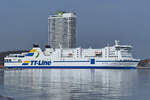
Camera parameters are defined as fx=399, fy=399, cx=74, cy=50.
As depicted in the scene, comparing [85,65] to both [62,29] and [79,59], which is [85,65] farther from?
[62,29]

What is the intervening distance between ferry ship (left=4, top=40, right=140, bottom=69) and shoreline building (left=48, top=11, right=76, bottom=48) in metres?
41.1

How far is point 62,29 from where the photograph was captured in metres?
162

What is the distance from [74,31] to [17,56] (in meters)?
53.2

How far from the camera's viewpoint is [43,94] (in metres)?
24.9

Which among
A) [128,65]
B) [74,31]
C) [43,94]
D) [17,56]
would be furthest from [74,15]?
[43,94]

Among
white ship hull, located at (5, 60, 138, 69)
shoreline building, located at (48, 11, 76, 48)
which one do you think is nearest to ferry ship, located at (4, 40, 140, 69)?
white ship hull, located at (5, 60, 138, 69)

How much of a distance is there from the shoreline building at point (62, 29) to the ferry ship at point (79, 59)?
41099mm

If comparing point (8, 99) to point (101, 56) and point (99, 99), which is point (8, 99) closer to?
point (99, 99)

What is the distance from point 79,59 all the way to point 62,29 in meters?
57.7

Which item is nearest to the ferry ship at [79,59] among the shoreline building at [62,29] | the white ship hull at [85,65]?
the white ship hull at [85,65]

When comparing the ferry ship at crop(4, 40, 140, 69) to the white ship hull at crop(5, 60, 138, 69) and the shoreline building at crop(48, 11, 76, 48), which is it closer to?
the white ship hull at crop(5, 60, 138, 69)

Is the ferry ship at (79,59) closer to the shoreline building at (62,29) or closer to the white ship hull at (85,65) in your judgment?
the white ship hull at (85,65)

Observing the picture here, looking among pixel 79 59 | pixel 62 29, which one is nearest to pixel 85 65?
pixel 79 59

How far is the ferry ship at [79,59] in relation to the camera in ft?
332
